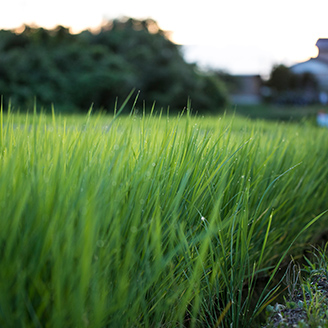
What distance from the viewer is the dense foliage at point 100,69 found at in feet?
43.7

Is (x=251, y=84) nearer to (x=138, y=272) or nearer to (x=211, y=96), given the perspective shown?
(x=211, y=96)

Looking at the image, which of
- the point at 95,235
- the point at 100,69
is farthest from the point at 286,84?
the point at 95,235

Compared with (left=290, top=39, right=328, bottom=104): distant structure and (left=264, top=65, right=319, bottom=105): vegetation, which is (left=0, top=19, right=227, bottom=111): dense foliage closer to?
(left=290, top=39, right=328, bottom=104): distant structure

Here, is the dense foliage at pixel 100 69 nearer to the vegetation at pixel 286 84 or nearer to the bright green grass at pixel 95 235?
the bright green grass at pixel 95 235

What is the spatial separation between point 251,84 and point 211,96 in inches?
1173

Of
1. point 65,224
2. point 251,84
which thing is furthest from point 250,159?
point 251,84

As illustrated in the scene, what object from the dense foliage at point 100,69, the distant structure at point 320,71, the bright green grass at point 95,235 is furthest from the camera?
the distant structure at point 320,71

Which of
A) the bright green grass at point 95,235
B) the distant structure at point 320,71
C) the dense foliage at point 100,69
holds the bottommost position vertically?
the bright green grass at point 95,235

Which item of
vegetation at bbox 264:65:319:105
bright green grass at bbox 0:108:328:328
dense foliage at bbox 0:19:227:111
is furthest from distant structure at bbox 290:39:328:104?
bright green grass at bbox 0:108:328:328

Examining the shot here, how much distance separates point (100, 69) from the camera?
14.6 meters

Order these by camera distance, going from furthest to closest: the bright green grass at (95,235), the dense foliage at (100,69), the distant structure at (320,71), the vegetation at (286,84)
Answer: the vegetation at (286,84)
the distant structure at (320,71)
the dense foliage at (100,69)
the bright green grass at (95,235)

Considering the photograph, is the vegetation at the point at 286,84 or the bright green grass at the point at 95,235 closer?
the bright green grass at the point at 95,235

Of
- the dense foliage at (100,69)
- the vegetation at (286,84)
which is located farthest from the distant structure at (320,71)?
the dense foliage at (100,69)

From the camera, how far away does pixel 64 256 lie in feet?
2.85
